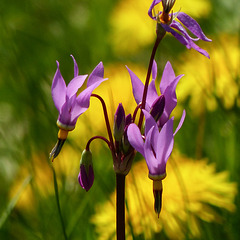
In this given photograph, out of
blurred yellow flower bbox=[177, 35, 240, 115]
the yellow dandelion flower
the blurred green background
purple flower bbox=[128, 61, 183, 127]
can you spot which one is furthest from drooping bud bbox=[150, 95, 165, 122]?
blurred yellow flower bbox=[177, 35, 240, 115]

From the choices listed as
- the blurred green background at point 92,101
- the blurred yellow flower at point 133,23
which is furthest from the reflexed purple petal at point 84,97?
the blurred yellow flower at point 133,23

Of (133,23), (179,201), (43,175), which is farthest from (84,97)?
(133,23)

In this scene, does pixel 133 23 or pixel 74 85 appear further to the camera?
pixel 133 23

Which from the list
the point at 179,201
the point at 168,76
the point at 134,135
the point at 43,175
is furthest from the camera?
the point at 43,175

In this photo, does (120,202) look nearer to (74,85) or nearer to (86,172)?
(86,172)

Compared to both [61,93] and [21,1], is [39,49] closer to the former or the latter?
[21,1]

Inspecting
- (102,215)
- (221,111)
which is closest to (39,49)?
(221,111)

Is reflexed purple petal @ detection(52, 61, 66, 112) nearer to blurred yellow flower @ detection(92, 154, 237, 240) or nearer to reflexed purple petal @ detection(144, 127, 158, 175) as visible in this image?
reflexed purple petal @ detection(144, 127, 158, 175)

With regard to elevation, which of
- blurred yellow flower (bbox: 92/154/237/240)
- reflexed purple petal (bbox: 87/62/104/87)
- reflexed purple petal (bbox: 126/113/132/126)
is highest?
reflexed purple petal (bbox: 87/62/104/87)
